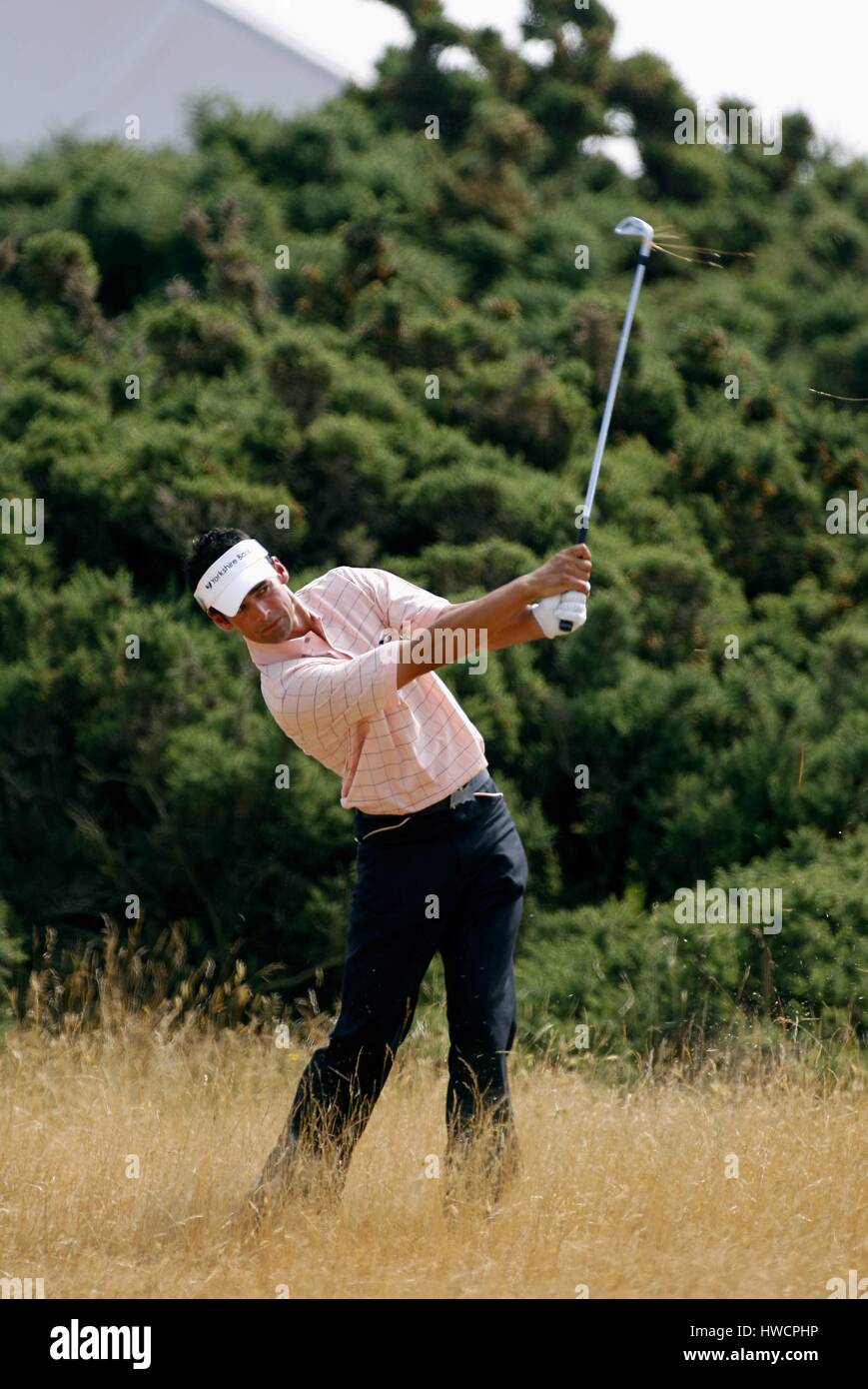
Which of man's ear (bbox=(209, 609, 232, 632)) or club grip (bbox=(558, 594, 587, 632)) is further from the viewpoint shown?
man's ear (bbox=(209, 609, 232, 632))

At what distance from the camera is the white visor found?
14.1 ft

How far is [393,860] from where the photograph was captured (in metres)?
4.43

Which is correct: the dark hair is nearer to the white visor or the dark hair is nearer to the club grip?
the white visor

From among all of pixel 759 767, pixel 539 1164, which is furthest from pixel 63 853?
pixel 539 1164

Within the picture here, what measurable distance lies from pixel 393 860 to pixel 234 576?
858mm

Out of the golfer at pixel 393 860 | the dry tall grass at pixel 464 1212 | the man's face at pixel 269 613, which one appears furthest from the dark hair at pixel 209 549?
the dry tall grass at pixel 464 1212

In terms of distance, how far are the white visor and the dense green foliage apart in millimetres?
3196

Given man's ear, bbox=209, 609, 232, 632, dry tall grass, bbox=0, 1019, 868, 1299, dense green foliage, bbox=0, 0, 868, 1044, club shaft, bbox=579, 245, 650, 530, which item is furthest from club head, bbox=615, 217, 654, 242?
dense green foliage, bbox=0, 0, 868, 1044

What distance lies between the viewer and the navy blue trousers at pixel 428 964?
4.41 meters

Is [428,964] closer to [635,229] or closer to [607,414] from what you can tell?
[607,414]

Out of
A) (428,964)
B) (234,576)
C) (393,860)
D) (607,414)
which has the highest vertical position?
(607,414)

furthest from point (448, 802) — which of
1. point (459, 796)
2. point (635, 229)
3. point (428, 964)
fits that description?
point (635, 229)

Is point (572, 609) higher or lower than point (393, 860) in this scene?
higher

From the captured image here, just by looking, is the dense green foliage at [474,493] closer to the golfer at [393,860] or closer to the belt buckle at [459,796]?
the golfer at [393,860]
